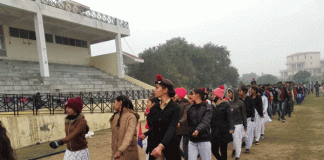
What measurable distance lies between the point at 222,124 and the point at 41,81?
568 inches

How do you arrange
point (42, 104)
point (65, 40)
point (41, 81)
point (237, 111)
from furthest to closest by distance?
point (65, 40) < point (41, 81) < point (42, 104) < point (237, 111)

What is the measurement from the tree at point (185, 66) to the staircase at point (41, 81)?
1013cm

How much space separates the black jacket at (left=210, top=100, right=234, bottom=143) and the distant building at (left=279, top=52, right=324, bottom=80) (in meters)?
134

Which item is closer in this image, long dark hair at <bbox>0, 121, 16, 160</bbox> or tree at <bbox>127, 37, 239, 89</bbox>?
long dark hair at <bbox>0, 121, 16, 160</bbox>

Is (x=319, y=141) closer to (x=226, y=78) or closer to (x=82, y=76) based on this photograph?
(x=82, y=76)

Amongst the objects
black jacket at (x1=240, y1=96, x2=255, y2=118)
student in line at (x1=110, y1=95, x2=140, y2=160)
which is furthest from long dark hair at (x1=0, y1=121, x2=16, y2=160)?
black jacket at (x1=240, y1=96, x2=255, y2=118)

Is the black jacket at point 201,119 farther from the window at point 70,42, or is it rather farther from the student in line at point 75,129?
the window at point 70,42

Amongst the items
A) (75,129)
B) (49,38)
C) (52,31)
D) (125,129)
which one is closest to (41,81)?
(49,38)

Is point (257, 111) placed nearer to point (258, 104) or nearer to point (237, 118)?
point (258, 104)

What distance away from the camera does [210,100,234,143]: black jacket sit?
12.4 ft

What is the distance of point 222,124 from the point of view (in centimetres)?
385

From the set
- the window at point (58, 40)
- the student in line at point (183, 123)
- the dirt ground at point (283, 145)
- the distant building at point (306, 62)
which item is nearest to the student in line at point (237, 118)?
the dirt ground at point (283, 145)

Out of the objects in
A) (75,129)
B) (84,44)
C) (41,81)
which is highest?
(84,44)

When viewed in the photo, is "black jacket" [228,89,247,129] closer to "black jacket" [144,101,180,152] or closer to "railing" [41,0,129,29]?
"black jacket" [144,101,180,152]
